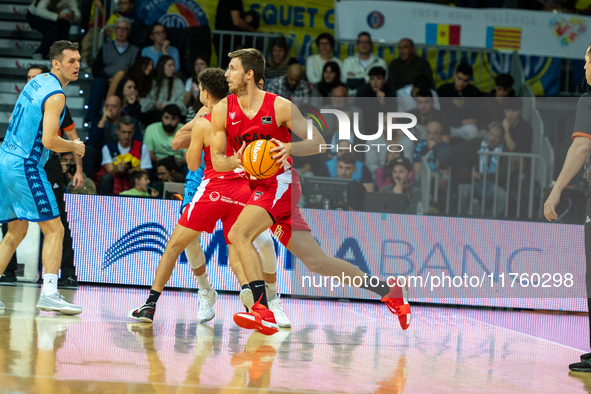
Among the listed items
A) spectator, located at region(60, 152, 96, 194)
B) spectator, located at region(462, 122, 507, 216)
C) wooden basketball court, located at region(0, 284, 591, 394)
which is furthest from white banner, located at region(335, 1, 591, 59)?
wooden basketball court, located at region(0, 284, 591, 394)

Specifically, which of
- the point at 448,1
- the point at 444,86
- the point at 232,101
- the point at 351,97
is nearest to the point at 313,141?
the point at 232,101

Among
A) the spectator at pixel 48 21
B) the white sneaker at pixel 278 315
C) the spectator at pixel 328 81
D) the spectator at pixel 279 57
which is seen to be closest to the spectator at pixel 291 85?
the spectator at pixel 328 81

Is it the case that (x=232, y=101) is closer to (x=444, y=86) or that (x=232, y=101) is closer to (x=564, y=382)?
(x=564, y=382)

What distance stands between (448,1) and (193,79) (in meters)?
4.71

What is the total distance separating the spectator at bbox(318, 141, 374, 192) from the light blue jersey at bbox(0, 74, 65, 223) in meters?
4.11

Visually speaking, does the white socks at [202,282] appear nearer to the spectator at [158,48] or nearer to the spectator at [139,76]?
the spectator at [139,76]

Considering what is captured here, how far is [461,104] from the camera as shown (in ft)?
34.8

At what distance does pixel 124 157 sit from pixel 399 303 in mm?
5432

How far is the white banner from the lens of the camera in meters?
11.7

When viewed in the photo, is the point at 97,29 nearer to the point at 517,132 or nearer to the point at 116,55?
the point at 116,55

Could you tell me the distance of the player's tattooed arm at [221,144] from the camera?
5035 millimetres

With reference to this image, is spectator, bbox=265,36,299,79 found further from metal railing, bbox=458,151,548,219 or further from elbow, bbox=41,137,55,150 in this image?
elbow, bbox=41,137,55,150

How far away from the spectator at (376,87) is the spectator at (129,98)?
3327 mm

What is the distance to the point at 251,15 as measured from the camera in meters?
12.2
